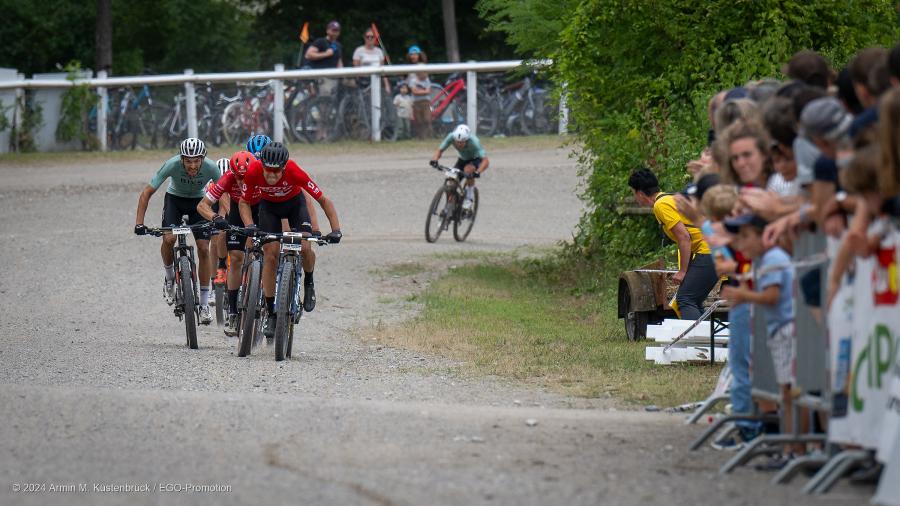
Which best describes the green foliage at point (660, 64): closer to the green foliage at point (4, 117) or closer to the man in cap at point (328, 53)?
the man in cap at point (328, 53)

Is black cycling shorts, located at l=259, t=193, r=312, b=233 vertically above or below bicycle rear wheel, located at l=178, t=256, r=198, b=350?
above

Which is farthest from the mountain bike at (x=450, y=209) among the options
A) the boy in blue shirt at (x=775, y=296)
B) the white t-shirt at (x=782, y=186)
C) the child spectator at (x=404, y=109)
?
the boy in blue shirt at (x=775, y=296)

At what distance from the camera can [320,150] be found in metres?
34.1

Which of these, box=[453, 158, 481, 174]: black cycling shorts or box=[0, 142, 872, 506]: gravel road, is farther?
box=[453, 158, 481, 174]: black cycling shorts

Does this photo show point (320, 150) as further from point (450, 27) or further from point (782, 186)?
point (782, 186)

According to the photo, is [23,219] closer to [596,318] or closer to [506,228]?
[506,228]

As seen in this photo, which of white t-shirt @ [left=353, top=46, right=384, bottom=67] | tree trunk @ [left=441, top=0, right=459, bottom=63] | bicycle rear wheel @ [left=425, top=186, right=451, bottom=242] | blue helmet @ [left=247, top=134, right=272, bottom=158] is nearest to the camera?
blue helmet @ [left=247, top=134, right=272, bottom=158]

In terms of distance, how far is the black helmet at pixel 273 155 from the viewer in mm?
13180

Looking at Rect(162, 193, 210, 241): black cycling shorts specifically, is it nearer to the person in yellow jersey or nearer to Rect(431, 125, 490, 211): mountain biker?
the person in yellow jersey

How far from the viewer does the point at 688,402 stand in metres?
10.2

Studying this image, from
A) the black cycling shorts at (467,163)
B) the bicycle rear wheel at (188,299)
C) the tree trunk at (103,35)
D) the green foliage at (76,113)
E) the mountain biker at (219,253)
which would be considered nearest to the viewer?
the bicycle rear wheel at (188,299)

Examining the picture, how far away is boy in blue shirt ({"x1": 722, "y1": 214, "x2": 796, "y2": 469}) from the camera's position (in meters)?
7.60

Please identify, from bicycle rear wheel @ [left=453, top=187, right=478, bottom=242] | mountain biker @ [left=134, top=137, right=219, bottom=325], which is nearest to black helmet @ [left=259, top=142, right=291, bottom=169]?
mountain biker @ [left=134, top=137, right=219, bottom=325]

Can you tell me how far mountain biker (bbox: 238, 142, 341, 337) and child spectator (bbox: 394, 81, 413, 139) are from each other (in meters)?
20.6
